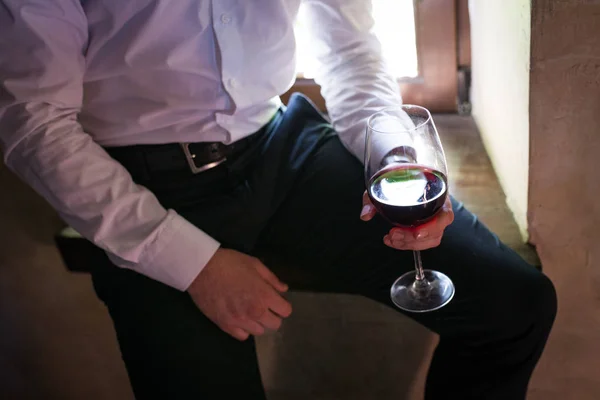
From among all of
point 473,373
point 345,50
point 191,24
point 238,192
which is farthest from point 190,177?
point 473,373

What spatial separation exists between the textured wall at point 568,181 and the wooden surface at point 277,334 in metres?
0.19

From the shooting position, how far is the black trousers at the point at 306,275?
95 centimetres

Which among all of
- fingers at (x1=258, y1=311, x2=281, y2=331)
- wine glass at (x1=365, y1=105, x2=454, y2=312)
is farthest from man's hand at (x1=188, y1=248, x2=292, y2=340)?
wine glass at (x1=365, y1=105, x2=454, y2=312)

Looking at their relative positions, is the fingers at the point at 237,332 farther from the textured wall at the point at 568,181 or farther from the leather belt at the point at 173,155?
the textured wall at the point at 568,181

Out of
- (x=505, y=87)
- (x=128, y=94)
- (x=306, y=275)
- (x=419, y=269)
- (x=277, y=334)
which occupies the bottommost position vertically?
(x=277, y=334)

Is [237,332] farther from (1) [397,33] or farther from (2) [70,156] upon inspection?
(1) [397,33]

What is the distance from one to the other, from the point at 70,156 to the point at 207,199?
23cm

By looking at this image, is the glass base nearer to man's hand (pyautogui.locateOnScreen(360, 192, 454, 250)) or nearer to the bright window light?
man's hand (pyautogui.locateOnScreen(360, 192, 454, 250))

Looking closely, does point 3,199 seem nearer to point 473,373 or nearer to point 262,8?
point 262,8

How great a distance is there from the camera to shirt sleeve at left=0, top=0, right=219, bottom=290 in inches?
35.2

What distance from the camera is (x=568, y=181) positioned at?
1.05 m

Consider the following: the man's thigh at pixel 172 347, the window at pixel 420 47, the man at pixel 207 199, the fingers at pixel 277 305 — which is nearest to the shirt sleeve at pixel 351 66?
the man at pixel 207 199

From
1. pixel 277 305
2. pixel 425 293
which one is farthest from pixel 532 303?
pixel 277 305

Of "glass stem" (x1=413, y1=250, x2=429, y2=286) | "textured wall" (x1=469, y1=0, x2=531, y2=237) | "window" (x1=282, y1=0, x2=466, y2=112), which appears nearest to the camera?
"glass stem" (x1=413, y1=250, x2=429, y2=286)
